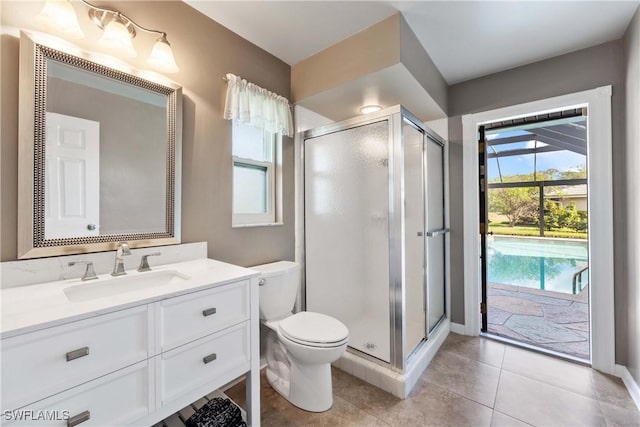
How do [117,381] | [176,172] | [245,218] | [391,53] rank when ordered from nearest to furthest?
[117,381], [176,172], [391,53], [245,218]

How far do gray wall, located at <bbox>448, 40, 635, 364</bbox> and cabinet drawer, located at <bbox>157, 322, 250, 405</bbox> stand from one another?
2197 mm

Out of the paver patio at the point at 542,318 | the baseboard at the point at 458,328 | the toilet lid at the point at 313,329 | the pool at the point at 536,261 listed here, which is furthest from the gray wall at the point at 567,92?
the pool at the point at 536,261

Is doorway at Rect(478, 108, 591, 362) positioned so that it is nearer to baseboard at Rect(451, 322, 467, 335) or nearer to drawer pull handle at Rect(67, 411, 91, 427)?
baseboard at Rect(451, 322, 467, 335)

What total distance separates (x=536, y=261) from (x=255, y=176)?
607 centimetres

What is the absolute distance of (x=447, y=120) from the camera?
267 cm

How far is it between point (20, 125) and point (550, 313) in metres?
4.86

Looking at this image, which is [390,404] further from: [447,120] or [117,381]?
[447,120]

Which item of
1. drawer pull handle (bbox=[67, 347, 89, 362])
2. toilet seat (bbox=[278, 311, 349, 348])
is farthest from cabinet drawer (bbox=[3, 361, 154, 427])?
toilet seat (bbox=[278, 311, 349, 348])

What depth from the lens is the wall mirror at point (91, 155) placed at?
1.12 meters

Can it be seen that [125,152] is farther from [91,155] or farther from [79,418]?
[79,418]

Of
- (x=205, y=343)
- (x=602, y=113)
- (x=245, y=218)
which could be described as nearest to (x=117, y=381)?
(x=205, y=343)

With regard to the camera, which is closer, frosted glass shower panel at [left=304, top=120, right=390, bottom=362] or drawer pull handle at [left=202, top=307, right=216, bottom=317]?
drawer pull handle at [left=202, top=307, right=216, bottom=317]

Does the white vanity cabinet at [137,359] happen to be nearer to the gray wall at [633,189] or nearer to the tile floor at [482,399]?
the tile floor at [482,399]

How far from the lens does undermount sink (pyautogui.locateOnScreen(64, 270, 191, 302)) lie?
1.13 m
